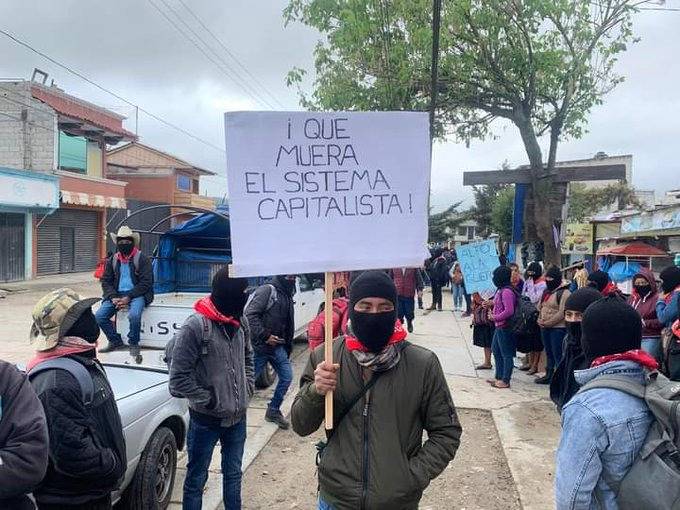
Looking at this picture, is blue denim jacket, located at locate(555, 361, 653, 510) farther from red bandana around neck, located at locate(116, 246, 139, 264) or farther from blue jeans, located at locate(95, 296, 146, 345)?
red bandana around neck, located at locate(116, 246, 139, 264)

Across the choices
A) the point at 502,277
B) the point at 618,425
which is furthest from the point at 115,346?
the point at 618,425

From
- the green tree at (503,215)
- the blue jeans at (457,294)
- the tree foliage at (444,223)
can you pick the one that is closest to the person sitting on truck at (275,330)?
the blue jeans at (457,294)

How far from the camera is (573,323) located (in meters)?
4.82

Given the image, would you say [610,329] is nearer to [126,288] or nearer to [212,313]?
[212,313]

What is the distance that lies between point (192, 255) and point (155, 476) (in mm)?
6019

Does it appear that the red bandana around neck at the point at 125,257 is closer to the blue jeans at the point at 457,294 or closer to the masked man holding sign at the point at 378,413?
the masked man holding sign at the point at 378,413

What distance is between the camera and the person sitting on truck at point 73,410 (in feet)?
7.79

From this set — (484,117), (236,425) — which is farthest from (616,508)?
(484,117)

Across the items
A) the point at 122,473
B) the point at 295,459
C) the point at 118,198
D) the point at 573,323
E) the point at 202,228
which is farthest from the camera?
the point at 118,198

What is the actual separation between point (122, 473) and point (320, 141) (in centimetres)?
175

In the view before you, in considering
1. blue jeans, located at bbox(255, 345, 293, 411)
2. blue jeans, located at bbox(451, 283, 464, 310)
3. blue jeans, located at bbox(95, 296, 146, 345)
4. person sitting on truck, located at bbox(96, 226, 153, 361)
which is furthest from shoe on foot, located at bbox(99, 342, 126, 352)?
blue jeans, located at bbox(451, 283, 464, 310)

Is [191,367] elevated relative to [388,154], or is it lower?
lower

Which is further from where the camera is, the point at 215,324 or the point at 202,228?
the point at 202,228

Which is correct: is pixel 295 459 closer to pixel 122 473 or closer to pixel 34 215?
pixel 122 473
